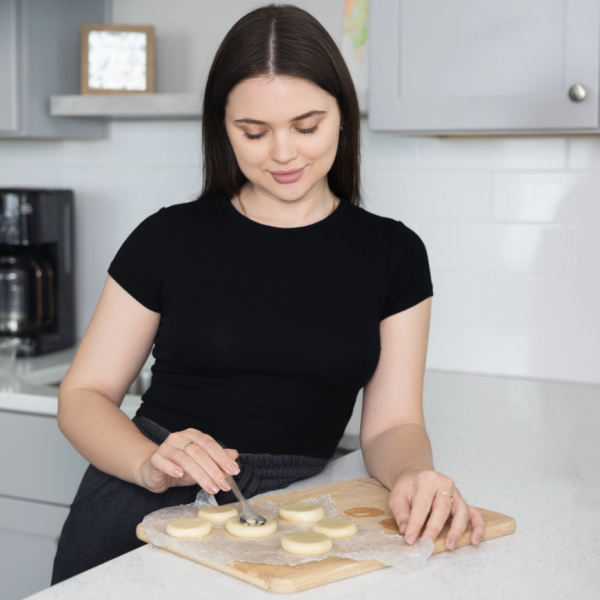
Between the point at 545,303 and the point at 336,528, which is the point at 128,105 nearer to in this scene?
the point at 545,303

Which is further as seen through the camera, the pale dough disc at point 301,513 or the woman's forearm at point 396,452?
the woman's forearm at point 396,452

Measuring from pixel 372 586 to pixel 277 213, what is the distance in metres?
0.61

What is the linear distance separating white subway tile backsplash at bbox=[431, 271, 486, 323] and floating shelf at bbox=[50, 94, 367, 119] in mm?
457

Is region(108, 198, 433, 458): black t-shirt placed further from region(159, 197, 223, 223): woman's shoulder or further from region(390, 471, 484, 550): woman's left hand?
region(390, 471, 484, 550): woman's left hand

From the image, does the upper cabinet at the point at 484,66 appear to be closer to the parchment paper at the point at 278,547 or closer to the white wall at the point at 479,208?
the white wall at the point at 479,208

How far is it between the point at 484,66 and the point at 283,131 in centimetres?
62

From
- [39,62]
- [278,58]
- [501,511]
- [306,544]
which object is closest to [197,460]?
[306,544]

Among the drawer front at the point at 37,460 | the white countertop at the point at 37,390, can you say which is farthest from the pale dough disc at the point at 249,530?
the drawer front at the point at 37,460

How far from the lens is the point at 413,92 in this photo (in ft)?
5.29

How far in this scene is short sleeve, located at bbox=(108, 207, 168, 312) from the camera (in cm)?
116

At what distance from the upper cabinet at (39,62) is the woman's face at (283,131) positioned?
110 cm

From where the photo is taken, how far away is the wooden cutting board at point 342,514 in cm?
78

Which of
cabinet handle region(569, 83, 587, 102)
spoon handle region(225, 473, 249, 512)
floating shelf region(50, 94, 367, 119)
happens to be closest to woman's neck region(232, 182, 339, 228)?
spoon handle region(225, 473, 249, 512)

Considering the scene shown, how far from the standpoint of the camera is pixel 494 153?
6.43ft
